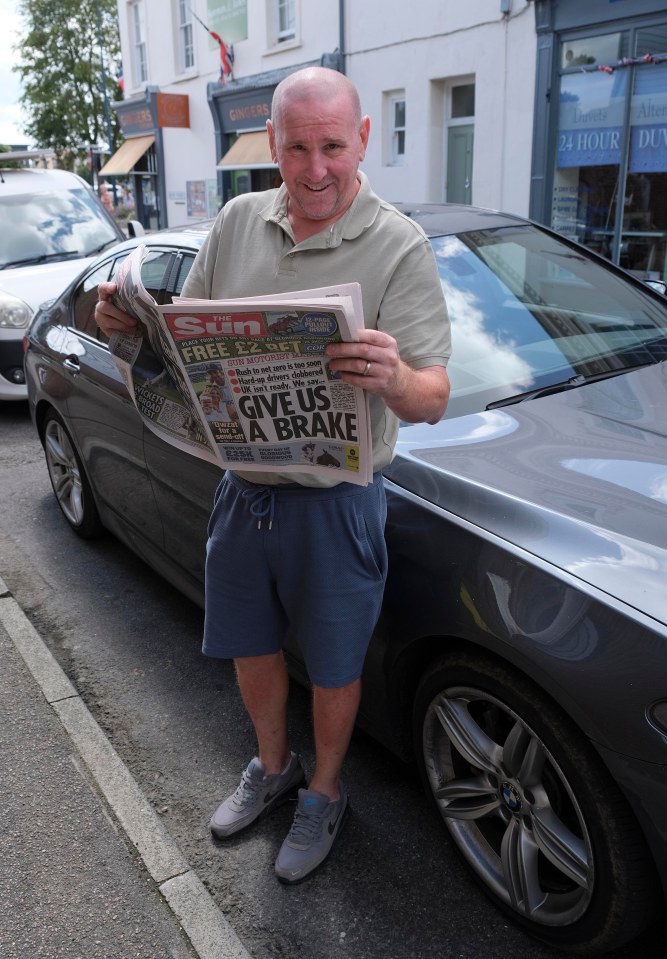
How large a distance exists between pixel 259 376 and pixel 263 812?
1338mm

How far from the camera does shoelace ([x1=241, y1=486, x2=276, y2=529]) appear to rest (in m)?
2.06

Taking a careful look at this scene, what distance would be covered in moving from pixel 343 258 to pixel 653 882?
143cm

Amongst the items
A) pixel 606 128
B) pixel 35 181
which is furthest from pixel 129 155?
pixel 606 128

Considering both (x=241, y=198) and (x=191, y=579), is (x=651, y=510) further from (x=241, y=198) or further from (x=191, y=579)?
(x=191, y=579)

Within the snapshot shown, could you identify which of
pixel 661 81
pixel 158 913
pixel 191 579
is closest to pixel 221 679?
pixel 191 579

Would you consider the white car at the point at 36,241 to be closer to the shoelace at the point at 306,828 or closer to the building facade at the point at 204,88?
the shoelace at the point at 306,828

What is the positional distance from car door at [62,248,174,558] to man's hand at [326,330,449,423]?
1632 millimetres

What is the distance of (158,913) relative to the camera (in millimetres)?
2174

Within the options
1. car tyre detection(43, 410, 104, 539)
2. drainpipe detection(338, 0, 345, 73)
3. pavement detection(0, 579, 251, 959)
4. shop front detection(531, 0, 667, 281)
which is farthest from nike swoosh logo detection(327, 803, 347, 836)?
drainpipe detection(338, 0, 345, 73)

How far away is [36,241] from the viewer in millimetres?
7918

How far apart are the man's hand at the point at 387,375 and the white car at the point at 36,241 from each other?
19.4ft

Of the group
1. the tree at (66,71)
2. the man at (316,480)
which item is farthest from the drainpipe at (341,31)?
the tree at (66,71)

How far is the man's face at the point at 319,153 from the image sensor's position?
183 centimetres

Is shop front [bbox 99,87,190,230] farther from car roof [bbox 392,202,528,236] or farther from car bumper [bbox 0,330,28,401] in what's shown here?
car roof [bbox 392,202,528,236]
